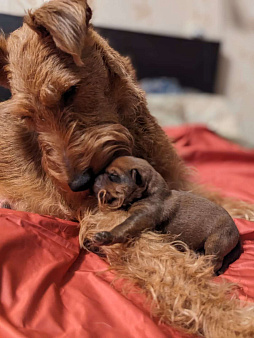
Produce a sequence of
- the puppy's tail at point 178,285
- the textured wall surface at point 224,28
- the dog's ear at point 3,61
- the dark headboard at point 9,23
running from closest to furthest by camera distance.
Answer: the puppy's tail at point 178,285 → the dog's ear at point 3,61 → the dark headboard at point 9,23 → the textured wall surface at point 224,28

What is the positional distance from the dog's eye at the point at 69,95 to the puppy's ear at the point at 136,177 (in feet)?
1.34

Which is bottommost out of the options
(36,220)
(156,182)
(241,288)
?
(241,288)

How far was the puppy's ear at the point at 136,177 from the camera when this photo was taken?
1.59 metres

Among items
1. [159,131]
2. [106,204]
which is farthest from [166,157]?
[106,204]

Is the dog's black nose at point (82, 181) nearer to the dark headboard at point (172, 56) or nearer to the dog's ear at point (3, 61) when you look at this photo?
the dog's ear at point (3, 61)

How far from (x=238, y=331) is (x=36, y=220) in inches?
35.3

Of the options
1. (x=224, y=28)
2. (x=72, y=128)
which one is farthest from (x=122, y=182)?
(x=224, y=28)

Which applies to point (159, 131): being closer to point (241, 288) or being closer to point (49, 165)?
point (49, 165)

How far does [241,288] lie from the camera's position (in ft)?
4.83

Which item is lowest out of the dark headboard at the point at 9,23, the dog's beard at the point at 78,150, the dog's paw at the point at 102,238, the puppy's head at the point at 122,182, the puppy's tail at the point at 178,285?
the puppy's tail at the point at 178,285

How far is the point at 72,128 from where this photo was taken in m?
1.53

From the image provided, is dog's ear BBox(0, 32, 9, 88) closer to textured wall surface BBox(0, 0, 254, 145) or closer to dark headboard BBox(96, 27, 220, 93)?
dark headboard BBox(96, 27, 220, 93)

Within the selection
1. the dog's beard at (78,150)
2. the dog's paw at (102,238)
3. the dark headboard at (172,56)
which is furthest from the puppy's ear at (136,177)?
the dark headboard at (172,56)

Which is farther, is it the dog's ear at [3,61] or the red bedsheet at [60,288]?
the dog's ear at [3,61]
